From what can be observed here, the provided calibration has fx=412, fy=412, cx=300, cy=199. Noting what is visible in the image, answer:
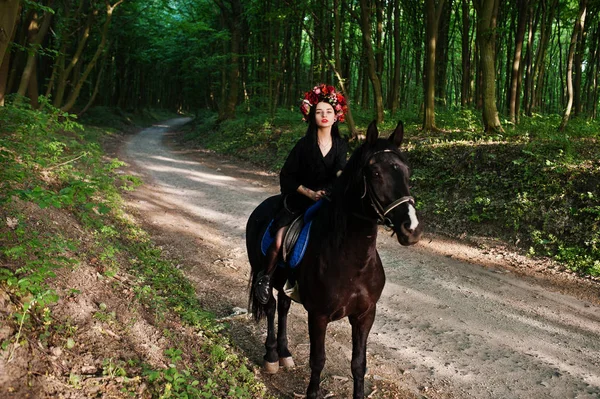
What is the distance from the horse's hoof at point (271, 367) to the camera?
4527 millimetres

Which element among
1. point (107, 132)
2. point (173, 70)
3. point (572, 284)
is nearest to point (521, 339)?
point (572, 284)

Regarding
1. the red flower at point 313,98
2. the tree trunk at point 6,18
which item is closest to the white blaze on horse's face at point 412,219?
the red flower at point 313,98

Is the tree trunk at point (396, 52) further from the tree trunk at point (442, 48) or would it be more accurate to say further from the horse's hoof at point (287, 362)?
the horse's hoof at point (287, 362)

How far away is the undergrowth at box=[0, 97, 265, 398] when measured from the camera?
3.24 meters

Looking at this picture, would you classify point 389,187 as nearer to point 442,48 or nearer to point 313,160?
point 313,160

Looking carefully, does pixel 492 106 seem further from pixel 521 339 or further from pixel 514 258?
pixel 521 339

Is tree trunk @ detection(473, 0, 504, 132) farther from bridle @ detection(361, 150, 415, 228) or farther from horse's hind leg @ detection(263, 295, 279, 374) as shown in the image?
bridle @ detection(361, 150, 415, 228)

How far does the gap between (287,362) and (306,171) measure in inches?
86.8

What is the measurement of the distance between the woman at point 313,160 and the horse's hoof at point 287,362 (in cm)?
91

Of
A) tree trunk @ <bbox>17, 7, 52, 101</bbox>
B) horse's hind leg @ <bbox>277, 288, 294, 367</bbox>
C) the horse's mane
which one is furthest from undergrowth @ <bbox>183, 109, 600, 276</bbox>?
tree trunk @ <bbox>17, 7, 52, 101</bbox>

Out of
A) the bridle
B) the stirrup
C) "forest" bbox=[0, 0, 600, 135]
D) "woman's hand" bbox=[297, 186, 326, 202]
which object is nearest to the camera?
the bridle

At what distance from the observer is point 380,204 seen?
2.96 m

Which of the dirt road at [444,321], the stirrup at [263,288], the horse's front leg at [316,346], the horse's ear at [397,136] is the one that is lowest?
the dirt road at [444,321]

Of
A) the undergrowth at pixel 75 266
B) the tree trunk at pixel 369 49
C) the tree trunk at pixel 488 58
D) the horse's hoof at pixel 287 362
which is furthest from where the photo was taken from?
the tree trunk at pixel 369 49
